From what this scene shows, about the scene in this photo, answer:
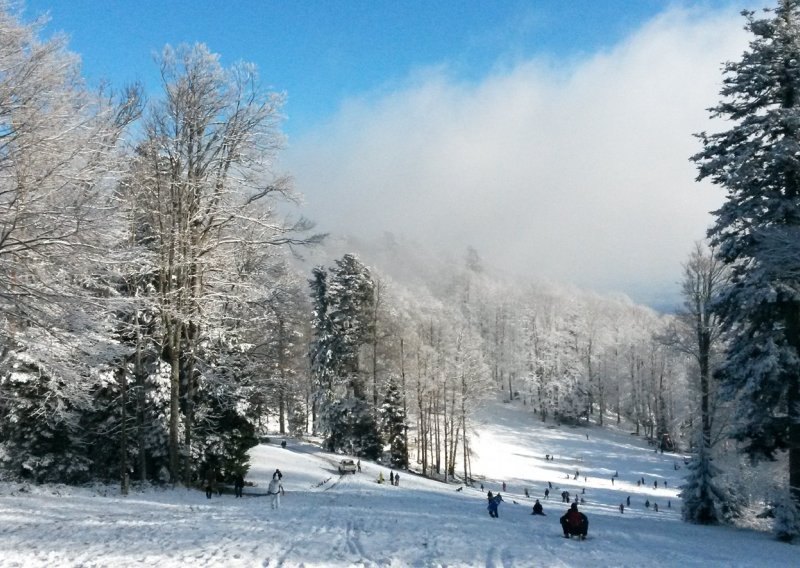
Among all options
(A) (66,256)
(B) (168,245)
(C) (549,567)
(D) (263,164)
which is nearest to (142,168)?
(B) (168,245)

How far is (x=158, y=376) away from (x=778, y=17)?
23.6 m

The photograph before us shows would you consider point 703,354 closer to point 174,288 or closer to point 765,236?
point 765,236

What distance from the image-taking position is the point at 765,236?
1537 cm

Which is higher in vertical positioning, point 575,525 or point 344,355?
point 344,355

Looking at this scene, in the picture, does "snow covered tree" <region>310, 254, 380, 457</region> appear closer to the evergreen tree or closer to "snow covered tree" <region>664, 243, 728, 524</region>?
the evergreen tree

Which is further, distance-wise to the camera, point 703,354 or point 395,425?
point 395,425

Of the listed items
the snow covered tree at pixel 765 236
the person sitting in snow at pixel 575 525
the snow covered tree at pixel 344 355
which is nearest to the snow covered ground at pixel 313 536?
the person sitting in snow at pixel 575 525

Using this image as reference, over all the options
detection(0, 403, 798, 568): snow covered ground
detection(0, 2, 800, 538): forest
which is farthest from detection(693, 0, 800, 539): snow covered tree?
detection(0, 403, 798, 568): snow covered ground

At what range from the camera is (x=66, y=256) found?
10.1 metres

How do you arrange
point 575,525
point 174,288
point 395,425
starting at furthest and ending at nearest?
1. point 395,425
2. point 174,288
3. point 575,525

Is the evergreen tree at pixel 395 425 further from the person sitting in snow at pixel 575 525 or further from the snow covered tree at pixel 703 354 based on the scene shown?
the person sitting in snow at pixel 575 525

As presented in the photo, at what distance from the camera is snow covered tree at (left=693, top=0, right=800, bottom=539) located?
15430 millimetres

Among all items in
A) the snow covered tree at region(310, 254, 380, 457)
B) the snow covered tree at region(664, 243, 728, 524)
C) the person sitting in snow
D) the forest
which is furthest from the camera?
the snow covered tree at region(310, 254, 380, 457)

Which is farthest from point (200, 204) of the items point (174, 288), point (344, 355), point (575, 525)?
point (344, 355)
